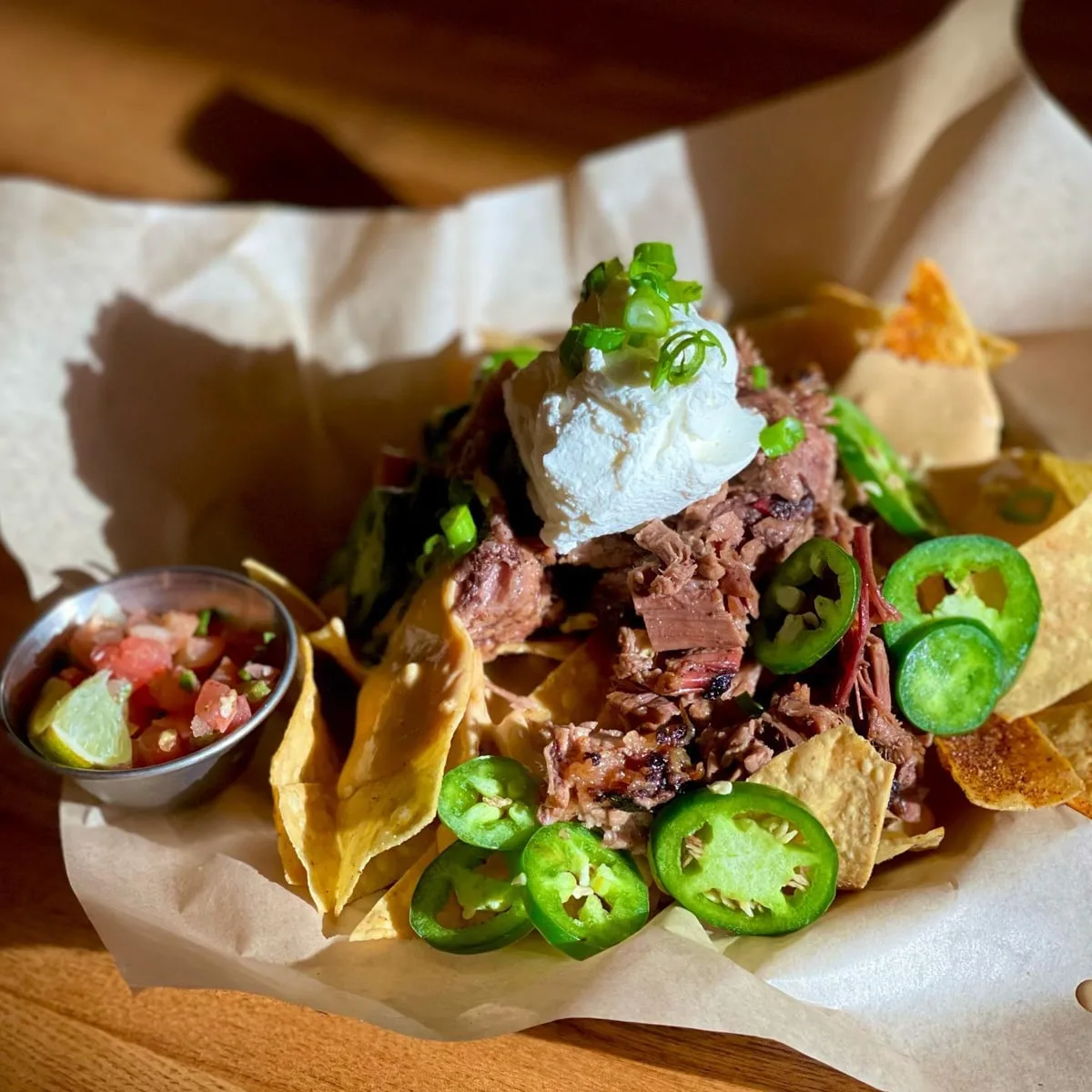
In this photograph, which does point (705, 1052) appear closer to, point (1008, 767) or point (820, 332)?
point (1008, 767)

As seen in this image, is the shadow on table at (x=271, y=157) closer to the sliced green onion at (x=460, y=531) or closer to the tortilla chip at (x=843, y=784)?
the sliced green onion at (x=460, y=531)

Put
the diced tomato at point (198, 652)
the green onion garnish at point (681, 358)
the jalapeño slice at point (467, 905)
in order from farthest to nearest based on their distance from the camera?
the diced tomato at point (198, 652), the jalapeño slice at point (467, 905), the green onion garnish at point (681, 358)

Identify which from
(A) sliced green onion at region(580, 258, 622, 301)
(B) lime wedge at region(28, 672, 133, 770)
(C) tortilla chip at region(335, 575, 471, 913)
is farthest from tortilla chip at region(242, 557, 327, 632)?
(A) sliced green onion at region(580, 258, 622, 301)

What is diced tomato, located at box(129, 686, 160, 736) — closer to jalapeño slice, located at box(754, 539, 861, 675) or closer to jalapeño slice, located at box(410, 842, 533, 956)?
jalapeño slice, located at box(410, 842, 533, 956)

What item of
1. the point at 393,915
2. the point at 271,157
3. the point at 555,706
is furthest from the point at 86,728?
the point at 271,157

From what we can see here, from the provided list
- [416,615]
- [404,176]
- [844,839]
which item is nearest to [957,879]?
[844,839]

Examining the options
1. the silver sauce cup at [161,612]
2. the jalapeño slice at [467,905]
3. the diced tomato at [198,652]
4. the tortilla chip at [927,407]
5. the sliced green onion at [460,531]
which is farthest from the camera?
the tortilla chip at [927,407]

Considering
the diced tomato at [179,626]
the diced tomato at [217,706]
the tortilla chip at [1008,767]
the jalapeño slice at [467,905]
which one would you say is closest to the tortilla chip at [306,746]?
the diced tomato at [217,706]
